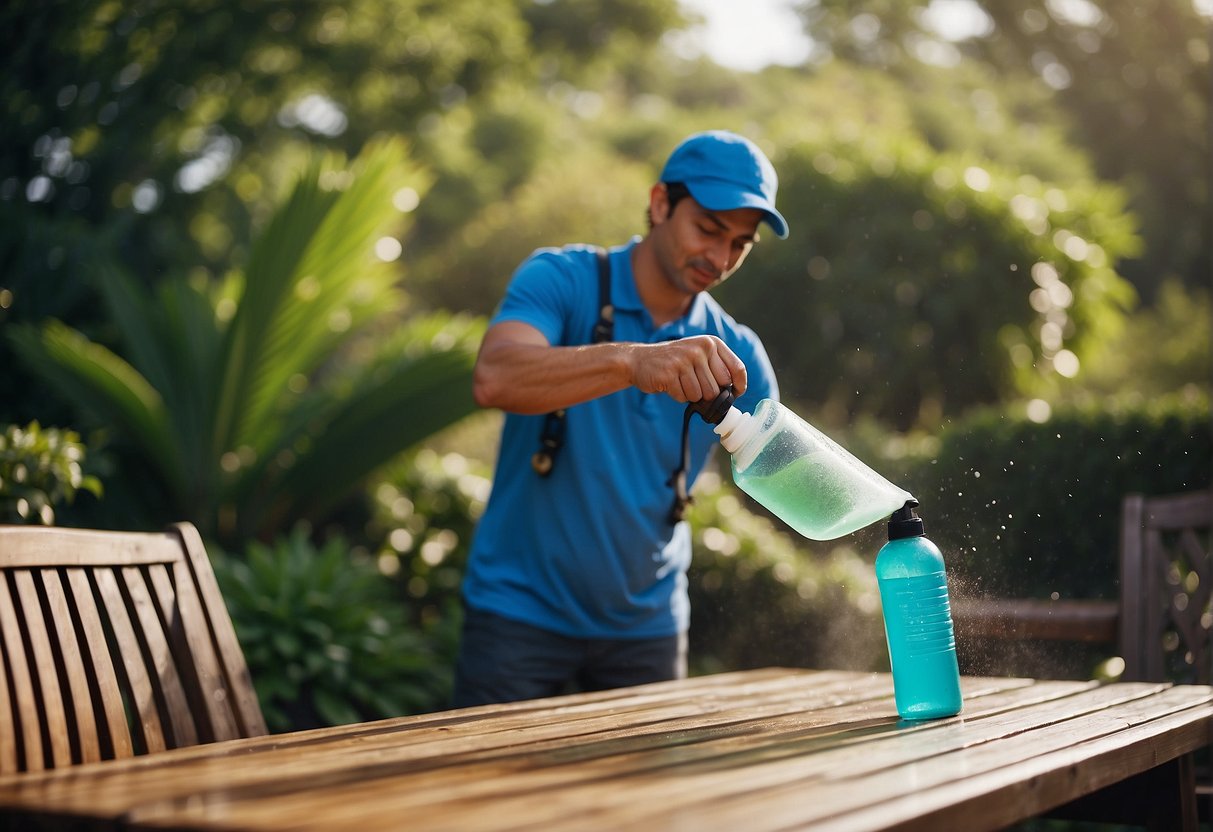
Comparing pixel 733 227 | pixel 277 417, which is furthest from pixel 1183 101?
pixel 733 227

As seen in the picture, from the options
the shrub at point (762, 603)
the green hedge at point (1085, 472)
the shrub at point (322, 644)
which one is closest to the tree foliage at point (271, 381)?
the shrub at point (322, 644)

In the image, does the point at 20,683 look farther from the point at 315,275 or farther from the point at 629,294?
the point at 315,275

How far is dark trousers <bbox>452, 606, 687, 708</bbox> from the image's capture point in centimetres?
296

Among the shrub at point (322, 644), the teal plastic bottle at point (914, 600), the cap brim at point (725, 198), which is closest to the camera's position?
the teal plastic bottle at point (914, 600)

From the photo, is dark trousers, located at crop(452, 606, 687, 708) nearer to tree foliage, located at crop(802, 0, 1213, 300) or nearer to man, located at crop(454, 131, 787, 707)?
man, located at crop(454, 131, 787, 707)

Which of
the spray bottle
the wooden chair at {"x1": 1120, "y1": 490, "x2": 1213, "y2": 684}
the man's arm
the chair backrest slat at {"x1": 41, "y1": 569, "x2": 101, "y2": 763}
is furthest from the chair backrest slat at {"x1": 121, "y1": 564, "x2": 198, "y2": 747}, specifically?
the wooden chair at {"x1": 1120, "y1": 490, "x2": 1213, "y2": 684}

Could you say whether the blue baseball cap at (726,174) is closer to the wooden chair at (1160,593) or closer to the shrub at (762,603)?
the wooden chair at (1160,593)

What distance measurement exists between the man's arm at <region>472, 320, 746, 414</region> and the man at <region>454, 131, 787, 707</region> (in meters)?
0.16

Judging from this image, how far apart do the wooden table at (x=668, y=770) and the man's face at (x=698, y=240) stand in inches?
39.8

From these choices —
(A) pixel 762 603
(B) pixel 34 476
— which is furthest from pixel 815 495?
(A) pixel 762 603

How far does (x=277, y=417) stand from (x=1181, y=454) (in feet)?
14.1

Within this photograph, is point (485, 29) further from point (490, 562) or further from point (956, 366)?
point (490, 562)

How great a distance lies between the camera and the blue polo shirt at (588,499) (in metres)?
2.97

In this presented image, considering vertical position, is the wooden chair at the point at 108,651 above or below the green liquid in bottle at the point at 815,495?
below
